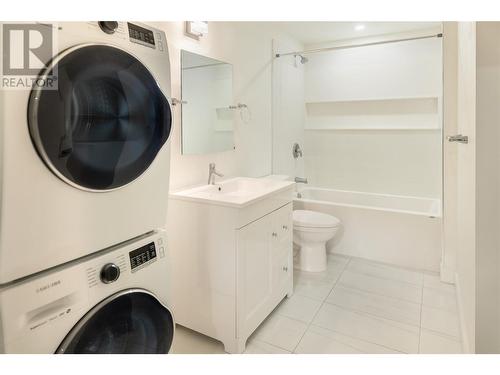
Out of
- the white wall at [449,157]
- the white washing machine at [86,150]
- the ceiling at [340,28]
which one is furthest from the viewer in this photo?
the ceiling at [340,28]

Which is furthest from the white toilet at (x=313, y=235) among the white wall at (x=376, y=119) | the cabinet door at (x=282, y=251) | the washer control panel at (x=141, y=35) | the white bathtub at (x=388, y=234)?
the washer control panel at (x=141, y=35)

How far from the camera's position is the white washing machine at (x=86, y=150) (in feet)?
2.68

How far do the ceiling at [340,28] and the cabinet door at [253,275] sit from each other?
7.65 feet

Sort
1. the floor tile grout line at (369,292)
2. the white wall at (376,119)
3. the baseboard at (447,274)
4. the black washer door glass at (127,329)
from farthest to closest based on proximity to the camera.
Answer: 1. the white wall at (376,119)
2. the baseboard at (447,274)
3. the floor tile grout line at (369,292)
4. the black washer door glass at (127,329)

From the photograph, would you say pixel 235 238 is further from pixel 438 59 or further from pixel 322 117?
pixel 438 59

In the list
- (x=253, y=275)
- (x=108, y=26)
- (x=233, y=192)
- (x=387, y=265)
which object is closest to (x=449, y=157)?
(x=387, y=265)

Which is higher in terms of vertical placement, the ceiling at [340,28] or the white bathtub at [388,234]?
the ceiling at [340,28]

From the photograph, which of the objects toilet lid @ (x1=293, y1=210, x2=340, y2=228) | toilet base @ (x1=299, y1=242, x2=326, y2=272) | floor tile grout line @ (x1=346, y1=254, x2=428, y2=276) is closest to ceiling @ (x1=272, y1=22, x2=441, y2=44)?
toilet lid @ (x1=293, y1=210, x2=340, y2=228)

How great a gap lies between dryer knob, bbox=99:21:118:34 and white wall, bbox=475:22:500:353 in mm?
1255

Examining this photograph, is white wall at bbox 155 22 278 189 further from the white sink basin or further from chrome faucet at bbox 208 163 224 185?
the white sink basin

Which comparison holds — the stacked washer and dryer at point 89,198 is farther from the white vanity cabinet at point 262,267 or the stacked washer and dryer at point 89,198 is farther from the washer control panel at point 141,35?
the white vanity cabinet at point 262,267

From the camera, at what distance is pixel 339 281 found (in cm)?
257

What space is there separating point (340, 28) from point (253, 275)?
286 cm

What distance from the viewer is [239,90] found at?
2.69 m
